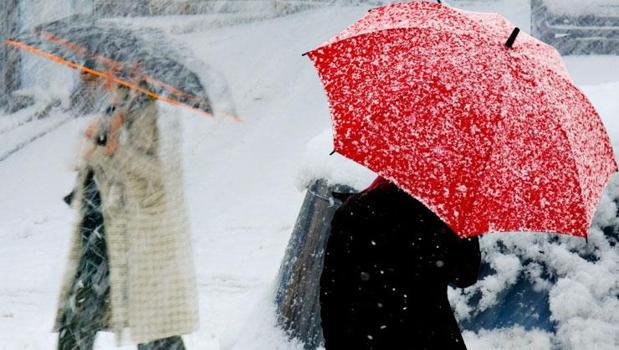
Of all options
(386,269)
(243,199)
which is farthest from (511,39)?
(243,199)

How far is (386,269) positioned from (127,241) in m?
1.84

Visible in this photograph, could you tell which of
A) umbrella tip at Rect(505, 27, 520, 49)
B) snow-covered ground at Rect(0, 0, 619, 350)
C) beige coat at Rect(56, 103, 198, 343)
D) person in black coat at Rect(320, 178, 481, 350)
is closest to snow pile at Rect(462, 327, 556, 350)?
Answer: snow-covered ground at Rect(0, 0, 619, 350)

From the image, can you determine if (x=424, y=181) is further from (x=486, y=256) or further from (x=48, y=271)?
(x=48, y=271)

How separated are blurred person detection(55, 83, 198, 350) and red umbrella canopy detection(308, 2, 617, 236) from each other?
4.91 ft

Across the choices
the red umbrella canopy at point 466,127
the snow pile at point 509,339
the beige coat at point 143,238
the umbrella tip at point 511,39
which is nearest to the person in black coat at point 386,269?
the red umbrella canopy at point 466,127

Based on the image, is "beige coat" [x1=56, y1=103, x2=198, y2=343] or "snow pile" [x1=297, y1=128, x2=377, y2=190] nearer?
"snow pile" [x1=297, y1=128, x2=377, y2=190]

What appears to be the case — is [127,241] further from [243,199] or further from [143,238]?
[243,199]

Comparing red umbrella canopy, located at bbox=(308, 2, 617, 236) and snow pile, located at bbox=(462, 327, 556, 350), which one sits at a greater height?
red umbrella canopy, located at bbox=(308, 2, 617, 236)

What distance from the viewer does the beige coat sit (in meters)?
3.57

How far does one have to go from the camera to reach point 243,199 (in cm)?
803

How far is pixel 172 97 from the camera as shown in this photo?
3.38 meters

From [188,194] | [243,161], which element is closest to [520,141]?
[188,194]

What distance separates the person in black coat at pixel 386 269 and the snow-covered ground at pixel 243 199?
737 millimetres

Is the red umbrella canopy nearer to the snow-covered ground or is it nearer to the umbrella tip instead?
the umbrella tip
